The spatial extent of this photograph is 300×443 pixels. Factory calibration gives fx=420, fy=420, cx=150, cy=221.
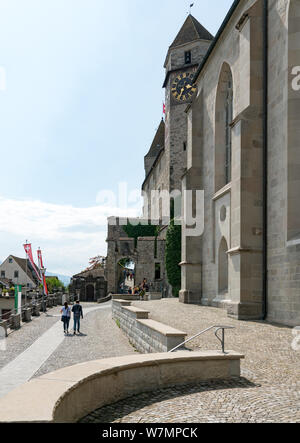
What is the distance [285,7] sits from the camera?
13.6 meters

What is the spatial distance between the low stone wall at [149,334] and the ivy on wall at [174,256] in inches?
718

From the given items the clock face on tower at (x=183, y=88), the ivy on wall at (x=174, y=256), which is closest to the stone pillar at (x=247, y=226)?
the ivy on wall at (x=174, y=256)

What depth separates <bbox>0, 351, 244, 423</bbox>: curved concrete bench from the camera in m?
3.40

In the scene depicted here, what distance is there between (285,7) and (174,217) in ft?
83.8

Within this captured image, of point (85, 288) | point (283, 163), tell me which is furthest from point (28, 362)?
point (85, 288)

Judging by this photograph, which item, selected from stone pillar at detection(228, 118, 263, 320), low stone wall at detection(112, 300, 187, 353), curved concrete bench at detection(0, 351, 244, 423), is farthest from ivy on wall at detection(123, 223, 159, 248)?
curved concrete bench at detection(0, 351, 244, 423)

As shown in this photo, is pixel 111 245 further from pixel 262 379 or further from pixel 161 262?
pixel 262 379

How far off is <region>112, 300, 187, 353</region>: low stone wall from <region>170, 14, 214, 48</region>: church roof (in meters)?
33.8

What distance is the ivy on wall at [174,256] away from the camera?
1345 inches

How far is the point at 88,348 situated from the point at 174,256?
70.0 feet

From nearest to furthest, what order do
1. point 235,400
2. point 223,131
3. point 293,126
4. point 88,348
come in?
1. point 235,400
2. point 293,126
3. point 88,348
4. point 223,131

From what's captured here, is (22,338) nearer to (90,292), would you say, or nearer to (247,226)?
(247,226)

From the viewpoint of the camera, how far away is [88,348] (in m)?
13.4
